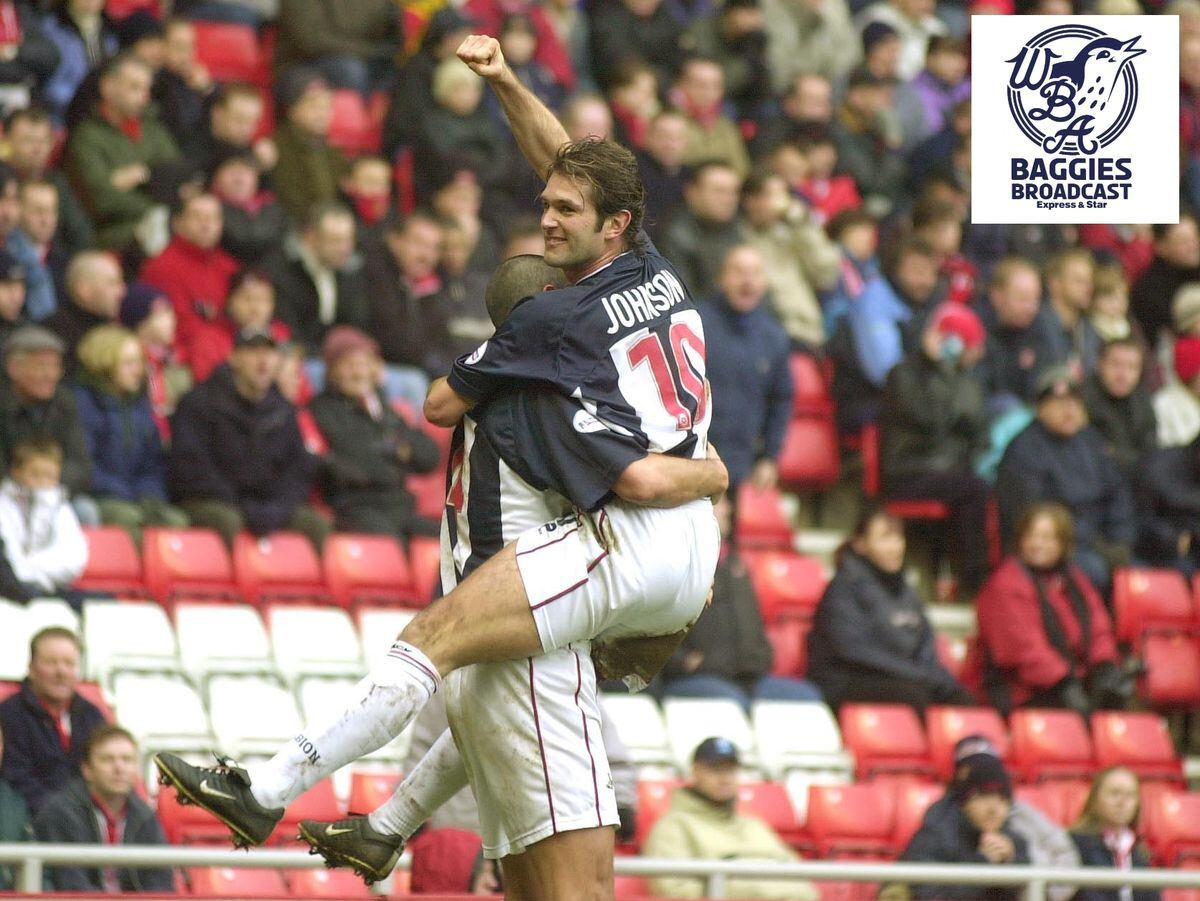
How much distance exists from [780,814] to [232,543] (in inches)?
112

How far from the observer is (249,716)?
9.62 metres

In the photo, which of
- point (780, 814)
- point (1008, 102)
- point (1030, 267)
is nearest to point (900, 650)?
point (780, 814)

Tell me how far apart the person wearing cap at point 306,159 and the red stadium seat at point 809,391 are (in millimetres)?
2781

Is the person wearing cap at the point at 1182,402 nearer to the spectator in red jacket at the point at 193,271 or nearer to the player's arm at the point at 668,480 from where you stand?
the spectator in red jacket at the point at 193,271

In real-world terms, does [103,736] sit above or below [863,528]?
below

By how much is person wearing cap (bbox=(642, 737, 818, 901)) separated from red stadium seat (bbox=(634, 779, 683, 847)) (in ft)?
0.96

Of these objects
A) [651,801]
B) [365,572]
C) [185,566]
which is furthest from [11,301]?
[651,801]

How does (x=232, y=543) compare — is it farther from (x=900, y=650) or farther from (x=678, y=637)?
(x=678, y=637)

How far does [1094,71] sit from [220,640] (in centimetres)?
506

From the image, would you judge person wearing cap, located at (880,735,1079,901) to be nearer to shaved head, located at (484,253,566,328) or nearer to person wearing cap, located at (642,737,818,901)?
person wearing cap, located at (642,737,818,901)

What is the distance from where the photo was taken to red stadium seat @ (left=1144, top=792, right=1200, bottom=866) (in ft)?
34.0

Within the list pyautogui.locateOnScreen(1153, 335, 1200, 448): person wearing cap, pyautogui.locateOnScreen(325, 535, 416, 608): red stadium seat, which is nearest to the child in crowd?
pyautogui.locateOnScreen(325, 535, 416, 608): red stadium seat

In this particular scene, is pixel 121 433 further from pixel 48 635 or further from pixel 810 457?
pixel 810 457

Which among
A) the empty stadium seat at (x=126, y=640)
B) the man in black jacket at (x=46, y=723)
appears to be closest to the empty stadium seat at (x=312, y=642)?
the empty stadium seat at (x=126, y=640)
